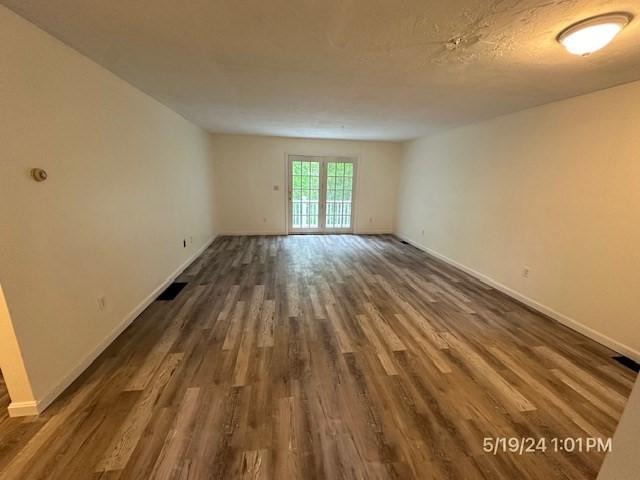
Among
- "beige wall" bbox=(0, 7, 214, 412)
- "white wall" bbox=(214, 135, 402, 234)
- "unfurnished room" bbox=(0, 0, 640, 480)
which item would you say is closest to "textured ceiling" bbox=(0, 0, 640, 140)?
"unfurnished room" bbox=(0, 0, 640, 480)

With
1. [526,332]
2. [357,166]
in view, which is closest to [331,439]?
[526,332]

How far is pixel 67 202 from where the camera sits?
72.6 inches

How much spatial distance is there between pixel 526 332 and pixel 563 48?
93.2 inches

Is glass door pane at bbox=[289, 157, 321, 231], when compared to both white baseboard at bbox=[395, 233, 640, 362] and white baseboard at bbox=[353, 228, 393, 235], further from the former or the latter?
white baseboard at bbox=[395, 233, 640, 362]

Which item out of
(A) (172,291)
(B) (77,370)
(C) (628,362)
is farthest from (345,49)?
(C) (628,362)

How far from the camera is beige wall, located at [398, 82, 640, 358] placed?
91.6 inches

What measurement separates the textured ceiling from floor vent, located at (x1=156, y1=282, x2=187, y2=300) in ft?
7.46

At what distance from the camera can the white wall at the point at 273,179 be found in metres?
6.04

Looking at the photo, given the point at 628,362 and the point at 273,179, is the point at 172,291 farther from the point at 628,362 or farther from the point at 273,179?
the point at 628,362

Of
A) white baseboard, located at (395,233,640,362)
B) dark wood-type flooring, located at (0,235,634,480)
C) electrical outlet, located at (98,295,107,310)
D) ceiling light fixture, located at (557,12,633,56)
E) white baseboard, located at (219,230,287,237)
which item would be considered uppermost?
ceiling light fixture, located at (557,12,633,56)

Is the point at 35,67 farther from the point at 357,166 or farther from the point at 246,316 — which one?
the point at 357,166

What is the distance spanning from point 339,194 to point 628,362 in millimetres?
5348

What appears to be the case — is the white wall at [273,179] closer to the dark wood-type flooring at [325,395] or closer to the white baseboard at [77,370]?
the white baseboard at [77,370]

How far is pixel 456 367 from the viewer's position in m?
2.12
